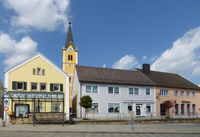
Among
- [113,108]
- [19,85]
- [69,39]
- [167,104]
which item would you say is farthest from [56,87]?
[69,39]

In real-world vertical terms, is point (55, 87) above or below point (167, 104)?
above

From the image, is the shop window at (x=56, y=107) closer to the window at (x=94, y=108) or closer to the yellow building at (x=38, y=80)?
the yellow building at (x=38, y=80)

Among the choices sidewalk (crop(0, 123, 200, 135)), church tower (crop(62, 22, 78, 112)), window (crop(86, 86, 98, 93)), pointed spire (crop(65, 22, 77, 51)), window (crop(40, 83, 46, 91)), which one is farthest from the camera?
pointed spire (crop(65, 22, 77, 51))

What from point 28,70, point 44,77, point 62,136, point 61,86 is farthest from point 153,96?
point 62,136

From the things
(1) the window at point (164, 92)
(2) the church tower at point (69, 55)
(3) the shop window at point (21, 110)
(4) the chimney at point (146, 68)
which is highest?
(2) the church tower at point (69, 55)

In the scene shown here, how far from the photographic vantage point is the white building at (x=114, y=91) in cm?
3353

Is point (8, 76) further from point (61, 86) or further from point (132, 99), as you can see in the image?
point (132, 99)

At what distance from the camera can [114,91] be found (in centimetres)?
3528

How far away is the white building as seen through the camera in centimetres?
3353

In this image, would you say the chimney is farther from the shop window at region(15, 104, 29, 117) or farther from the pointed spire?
the pointed spire

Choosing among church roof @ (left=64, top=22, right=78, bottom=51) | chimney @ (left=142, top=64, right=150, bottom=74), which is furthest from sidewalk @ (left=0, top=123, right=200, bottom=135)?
church roof @ (left=64, top=22, right=78, bottom=51)

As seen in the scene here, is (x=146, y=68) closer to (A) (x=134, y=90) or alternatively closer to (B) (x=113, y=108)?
(A) (x=134, y=90)

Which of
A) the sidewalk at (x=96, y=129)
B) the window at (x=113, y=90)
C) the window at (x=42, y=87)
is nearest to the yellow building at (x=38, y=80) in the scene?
the window at (x=42, y=87)

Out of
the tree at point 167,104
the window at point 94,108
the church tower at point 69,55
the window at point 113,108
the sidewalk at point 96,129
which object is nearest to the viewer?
the sidewalk at point 96,129
